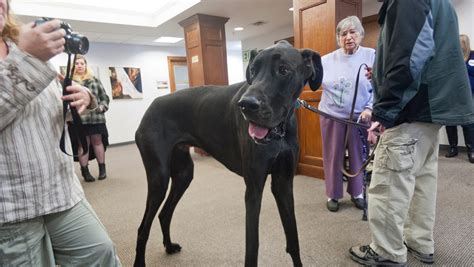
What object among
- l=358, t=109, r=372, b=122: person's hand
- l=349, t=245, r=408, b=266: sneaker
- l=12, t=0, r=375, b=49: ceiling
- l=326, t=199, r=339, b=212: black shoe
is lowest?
l=326, t=199, r=339, b=212: black shoe

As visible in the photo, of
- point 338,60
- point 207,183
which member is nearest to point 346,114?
point 338,60

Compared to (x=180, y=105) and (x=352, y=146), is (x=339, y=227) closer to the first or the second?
(x=352, y=146)

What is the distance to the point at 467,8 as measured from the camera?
4461 mm

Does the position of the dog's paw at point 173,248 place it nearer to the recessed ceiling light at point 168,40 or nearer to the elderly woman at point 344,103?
the elderly woman at point 344,103

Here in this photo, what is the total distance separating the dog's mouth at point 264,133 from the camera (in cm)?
113

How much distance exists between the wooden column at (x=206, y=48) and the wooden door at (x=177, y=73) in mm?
3320

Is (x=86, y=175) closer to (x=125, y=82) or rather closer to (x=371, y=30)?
(x=125, y=82)

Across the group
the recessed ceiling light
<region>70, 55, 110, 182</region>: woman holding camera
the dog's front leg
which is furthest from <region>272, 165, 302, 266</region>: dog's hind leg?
the recessed ceiling light

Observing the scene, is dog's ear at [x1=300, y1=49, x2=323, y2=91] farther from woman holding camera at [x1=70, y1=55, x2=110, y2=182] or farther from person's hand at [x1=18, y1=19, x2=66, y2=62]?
woman holding camera at [x1=70, y1=55, x2=110, y2=182]

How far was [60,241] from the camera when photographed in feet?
3.13

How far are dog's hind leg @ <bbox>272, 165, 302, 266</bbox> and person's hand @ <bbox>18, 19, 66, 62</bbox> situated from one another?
3.39 ft

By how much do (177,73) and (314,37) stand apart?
6373 millimetres

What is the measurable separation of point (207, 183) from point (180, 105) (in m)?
2.16

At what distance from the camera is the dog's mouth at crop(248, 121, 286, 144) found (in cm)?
113
